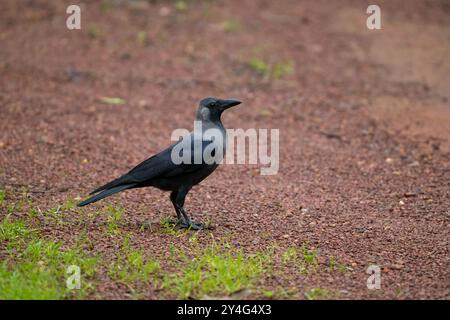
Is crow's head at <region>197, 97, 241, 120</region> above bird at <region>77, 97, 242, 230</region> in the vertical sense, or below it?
above

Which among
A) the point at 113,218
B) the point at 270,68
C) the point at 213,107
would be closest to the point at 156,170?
the point at 113,218

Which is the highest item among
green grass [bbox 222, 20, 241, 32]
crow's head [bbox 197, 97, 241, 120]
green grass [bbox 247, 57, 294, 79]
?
green grass [bbox 222, 20, 241, 32]

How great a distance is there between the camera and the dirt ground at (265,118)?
5656 mm

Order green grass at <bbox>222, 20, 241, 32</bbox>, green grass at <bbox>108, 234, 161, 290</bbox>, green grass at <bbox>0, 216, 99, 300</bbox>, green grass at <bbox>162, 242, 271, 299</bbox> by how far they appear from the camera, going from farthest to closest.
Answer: green grass at <bbox>222, 20, 241, 32</bbox>, green grass at <bbox>108, 234, 161, 290</bbox>, green grass at <bbox>162, 242, 271, 299</bbox>, green grass at <bbox>0, 216, 99, 300</bbox>

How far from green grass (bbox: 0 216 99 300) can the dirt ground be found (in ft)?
0.56

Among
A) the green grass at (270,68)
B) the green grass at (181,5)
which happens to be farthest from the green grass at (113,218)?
the green grass at (181,5)

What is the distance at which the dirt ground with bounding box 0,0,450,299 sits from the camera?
566cm

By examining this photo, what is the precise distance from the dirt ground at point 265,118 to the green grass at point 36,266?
0.17m

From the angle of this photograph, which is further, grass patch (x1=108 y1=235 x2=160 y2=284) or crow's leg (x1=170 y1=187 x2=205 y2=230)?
crow's leg (x1=170 y1=187 x2=205 y2=230)

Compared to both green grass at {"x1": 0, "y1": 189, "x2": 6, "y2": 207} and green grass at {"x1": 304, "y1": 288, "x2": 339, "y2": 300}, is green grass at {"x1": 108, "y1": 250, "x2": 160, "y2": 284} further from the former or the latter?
green grass at {"x1": 0, "y1": 189, "x2": 6, "y2": 207}

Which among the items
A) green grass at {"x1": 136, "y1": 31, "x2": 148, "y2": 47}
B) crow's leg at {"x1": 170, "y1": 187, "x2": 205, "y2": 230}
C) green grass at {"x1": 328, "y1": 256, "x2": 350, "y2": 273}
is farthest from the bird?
green grass at {"x1": 136, "y1": 31, "x2": 148, "y2": 47}

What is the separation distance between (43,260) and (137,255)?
707mm
